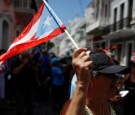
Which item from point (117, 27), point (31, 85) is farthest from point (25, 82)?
point (117, 27)

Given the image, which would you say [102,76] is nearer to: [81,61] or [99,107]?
[99,107]

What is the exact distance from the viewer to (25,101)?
9195 millimetres

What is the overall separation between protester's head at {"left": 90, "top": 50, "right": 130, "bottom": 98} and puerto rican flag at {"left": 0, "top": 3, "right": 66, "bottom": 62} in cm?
34

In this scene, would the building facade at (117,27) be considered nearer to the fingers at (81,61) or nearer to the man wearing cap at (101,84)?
the man wearing cap at (101,84)

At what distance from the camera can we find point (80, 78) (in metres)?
2.39

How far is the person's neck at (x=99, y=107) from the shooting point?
289 centimetres

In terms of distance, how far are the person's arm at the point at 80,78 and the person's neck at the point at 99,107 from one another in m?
0.44

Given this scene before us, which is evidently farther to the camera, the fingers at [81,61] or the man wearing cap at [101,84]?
the man wearing cap at [101,84]

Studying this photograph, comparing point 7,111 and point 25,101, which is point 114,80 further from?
point 7,111

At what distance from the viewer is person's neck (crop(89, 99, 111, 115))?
2.89 meters

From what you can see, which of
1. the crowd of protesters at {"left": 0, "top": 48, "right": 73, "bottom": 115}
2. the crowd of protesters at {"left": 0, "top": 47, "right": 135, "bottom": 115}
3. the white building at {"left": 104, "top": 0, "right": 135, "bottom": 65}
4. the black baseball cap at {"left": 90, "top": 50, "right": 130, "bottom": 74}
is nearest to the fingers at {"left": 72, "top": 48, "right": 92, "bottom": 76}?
the black baseball cap at {"left": 90, "top": 50, "right": 130, "bottom": 74}

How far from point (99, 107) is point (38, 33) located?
766mm

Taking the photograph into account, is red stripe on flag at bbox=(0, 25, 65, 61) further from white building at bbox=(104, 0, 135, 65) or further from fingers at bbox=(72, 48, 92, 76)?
white building at bbox=(104, 0, 135, 65)

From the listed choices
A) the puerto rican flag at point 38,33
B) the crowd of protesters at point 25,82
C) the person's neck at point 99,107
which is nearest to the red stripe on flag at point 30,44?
the puerto rican flag at point 38,33
